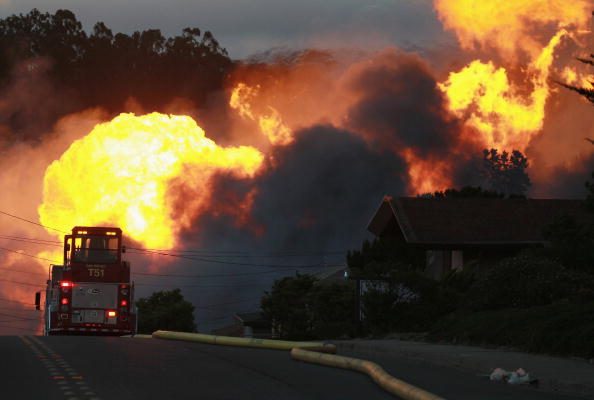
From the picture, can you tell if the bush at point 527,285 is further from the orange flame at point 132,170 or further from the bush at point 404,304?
the orange flame at point 132,170

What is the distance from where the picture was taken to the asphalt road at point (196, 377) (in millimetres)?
16922

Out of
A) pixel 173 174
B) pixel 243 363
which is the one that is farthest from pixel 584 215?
pixel 173 174

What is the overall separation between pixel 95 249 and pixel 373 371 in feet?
94.0

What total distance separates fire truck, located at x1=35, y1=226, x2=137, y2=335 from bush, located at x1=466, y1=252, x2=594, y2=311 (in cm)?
1673

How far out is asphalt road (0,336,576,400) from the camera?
55.5 ft

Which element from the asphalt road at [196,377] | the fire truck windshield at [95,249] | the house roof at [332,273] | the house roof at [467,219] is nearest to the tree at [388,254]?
the house roof at [467,219]

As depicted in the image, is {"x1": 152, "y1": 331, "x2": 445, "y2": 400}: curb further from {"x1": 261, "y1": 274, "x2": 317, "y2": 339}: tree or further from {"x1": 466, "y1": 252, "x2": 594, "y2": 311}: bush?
{"x1": 261, "y1": 274, "x2": 317, "y2": 339}: tree

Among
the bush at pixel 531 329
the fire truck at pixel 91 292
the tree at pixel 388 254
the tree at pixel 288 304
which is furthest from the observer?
the tree at pixel 388 254

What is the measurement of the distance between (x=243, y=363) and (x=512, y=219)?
32.1 metres

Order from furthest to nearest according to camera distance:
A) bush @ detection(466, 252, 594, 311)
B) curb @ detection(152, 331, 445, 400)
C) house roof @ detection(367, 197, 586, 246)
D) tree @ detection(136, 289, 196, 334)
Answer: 1. tree @ detection(136, 289, 196, 334)
2. house roof @ detection(367, 197, 586, 246)
3. bush @ detection(466, 252, 594, 311)
4. curb @ detection(152, 331, 445, 400)

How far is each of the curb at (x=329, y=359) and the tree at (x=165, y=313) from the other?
50.1 m

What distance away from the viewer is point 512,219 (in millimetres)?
53125

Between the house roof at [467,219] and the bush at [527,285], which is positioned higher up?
the house roof at [467,219]

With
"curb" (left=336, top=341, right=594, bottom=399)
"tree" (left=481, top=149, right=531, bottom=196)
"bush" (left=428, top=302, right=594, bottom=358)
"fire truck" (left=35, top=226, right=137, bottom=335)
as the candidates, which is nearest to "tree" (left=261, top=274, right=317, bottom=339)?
"fire truck" (left=35, top=226, right=137, bottom=335)
